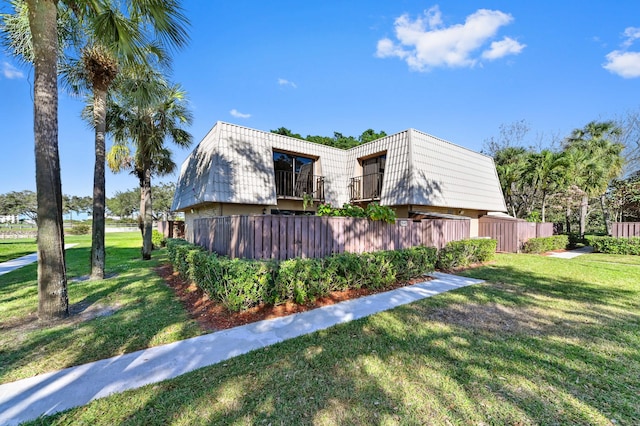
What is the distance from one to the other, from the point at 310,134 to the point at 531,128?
2196cm

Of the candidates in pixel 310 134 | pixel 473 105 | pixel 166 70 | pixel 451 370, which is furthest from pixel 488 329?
pixel 310 134

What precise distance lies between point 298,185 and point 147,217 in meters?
7.48

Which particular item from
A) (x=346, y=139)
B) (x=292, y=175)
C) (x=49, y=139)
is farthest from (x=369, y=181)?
(x=346, y=139)

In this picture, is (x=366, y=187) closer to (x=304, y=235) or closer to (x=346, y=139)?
(x=304, y=235)

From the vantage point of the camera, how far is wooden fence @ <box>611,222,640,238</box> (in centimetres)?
1467

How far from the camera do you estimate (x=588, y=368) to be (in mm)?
3020

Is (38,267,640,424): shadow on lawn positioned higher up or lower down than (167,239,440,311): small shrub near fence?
lower down

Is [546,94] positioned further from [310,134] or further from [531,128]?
[310,134]

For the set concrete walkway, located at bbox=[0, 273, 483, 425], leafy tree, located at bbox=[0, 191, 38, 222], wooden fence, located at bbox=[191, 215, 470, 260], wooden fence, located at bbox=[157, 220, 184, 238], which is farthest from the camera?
leafy tree, located at bbox=[0, 191, 38, 222]

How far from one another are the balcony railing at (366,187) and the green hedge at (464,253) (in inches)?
180

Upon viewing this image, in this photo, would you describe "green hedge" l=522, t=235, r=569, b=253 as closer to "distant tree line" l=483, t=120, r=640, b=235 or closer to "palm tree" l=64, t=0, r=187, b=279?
"distant tree line" l=483, t=120, r=640, b=235

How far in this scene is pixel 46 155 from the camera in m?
4.54

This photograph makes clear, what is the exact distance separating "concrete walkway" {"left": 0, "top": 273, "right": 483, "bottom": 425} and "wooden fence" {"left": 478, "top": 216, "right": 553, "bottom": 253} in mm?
12882

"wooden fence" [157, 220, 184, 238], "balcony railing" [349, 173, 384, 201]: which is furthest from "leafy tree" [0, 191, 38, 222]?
"balcony railing" [349, 173, 384, 201]
